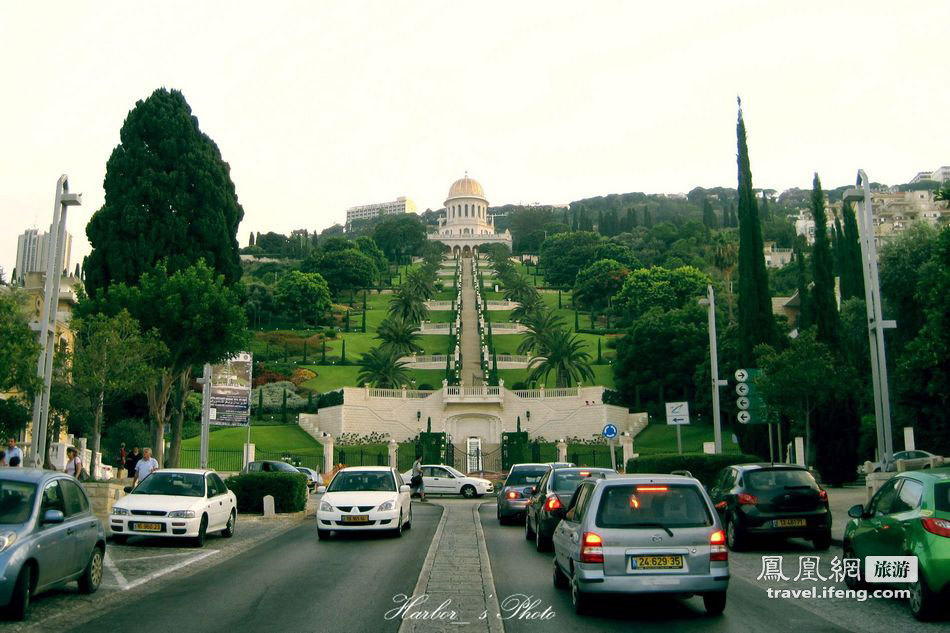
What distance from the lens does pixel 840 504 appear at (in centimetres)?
2302

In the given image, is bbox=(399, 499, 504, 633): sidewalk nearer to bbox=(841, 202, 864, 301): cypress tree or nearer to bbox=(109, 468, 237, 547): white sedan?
bbox=(109, 468, 237, 547): white sedan

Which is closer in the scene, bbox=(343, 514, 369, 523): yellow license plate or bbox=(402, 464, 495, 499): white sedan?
bbox=(343, 514, 369, 523): yellow license plate

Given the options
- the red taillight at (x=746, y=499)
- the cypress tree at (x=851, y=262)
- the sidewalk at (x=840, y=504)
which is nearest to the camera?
the red taillight at (x=746, y=499)

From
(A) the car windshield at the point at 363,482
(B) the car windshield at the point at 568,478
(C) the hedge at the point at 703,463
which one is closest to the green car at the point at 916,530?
(B) the car windshield at the point at 568,478

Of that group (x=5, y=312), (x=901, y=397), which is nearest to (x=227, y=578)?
(x=5, y=312)

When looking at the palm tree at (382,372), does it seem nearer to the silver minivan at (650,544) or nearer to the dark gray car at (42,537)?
the dark gray car at (42,537)

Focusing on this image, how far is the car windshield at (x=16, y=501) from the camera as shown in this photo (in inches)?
373

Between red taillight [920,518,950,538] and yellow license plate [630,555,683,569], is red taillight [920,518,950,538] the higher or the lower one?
the higher one

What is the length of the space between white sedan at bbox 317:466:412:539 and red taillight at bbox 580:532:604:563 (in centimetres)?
960

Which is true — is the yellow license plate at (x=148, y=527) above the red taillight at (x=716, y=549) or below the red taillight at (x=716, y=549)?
below

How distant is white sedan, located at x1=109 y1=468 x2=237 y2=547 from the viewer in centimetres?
1619

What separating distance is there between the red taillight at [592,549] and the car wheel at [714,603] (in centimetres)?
129

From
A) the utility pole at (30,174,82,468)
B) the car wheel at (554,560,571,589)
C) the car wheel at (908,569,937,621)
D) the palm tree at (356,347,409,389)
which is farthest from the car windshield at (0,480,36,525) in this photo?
the palm tree at (356,347,409,389)

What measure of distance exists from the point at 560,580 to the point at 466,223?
163m
